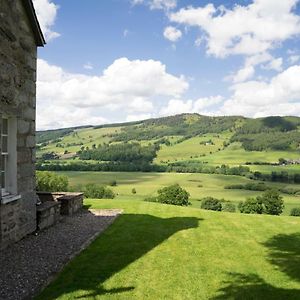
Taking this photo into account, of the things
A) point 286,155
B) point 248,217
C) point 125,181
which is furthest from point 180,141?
point 248,217

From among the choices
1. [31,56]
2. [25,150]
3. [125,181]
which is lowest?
[125,181]

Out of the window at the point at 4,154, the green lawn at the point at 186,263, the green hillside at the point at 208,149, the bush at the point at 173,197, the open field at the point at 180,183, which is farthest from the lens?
the green hillside at the point at 208,149

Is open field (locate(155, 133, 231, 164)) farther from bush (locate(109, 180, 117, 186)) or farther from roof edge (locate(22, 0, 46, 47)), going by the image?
roof edge (locate(22, 0, 46, 47))

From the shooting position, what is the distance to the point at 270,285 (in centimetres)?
819

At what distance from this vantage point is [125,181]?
311 ft

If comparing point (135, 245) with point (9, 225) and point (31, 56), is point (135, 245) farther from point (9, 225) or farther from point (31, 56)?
point (31, 56)

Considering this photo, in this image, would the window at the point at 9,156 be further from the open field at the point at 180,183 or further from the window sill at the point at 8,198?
the open field at the point at 180,183

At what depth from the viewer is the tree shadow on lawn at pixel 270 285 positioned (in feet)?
24.9

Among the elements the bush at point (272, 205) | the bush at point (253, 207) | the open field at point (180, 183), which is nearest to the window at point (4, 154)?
the bush at point (272, 205)

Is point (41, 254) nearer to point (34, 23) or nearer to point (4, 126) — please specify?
point (4, 126)

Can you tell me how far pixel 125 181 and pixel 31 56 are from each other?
82741 millimetres

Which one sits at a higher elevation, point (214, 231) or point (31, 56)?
point (31, 56)

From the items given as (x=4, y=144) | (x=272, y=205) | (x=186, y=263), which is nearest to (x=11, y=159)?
(x=4, y=144)

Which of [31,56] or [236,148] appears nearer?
[31,56]
